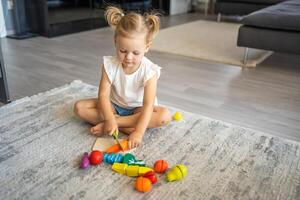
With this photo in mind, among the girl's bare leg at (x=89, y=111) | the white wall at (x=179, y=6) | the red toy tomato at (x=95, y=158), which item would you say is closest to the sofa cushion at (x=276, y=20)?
the girl's bare leg at (x=89, y=111)

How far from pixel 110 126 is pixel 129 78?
0.21m

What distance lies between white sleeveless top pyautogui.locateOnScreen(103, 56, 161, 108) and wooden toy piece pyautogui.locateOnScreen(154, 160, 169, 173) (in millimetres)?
330

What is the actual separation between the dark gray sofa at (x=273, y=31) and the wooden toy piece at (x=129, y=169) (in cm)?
166

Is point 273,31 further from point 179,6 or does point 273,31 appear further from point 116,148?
point 179,6

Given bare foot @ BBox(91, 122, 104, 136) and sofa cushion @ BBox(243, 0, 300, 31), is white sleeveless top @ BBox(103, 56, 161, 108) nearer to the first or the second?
bare foot @ BBox(91, 122, 104, 136)

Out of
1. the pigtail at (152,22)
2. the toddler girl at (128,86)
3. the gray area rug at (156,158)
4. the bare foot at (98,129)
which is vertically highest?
the pigtail at (152,22)

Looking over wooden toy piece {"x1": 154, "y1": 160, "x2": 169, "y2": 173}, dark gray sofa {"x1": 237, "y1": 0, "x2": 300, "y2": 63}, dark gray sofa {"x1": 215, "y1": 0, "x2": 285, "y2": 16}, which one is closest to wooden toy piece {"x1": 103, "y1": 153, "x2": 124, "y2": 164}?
wooden toy piece {"x1": 154, "y1": 160, "x2": 169, "y2": 173}

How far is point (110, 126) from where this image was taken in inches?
49.3

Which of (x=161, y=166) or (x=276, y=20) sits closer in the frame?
(x=161, y=166)

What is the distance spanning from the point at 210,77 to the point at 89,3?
7.13 ft

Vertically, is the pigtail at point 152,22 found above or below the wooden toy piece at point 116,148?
above

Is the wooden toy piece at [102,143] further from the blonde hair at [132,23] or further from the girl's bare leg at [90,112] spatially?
the blonde hair at [132,23]

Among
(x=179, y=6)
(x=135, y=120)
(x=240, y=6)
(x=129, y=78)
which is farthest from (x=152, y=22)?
(x=179, y=6)

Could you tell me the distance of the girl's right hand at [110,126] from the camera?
124 centimetres
